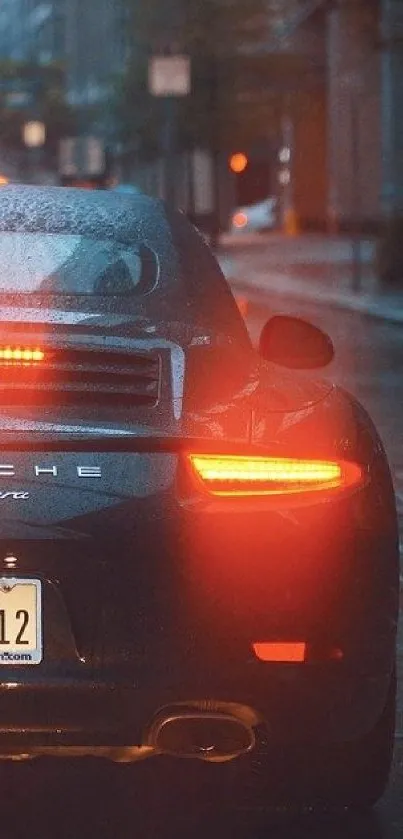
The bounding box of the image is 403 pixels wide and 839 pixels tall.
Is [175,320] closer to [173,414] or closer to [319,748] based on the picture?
[173,414]

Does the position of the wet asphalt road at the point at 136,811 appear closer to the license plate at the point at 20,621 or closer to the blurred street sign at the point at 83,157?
the license plate at the point at 20,621

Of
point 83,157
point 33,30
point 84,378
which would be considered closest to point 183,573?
point 84,378

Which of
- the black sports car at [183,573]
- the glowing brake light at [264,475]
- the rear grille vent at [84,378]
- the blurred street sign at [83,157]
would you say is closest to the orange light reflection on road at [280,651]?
the black sports car at [183,573]

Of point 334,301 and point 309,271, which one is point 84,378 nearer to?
point 334,301

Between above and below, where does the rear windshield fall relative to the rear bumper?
above

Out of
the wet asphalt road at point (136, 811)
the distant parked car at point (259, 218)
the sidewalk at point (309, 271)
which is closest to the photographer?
the wet asphalt road at point (136, 811)

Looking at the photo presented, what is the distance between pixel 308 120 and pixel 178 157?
9.12 m

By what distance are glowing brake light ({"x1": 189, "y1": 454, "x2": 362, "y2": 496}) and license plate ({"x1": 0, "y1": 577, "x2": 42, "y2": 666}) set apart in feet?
1.31

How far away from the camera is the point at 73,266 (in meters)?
5.16

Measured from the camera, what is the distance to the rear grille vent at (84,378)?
4.14 m

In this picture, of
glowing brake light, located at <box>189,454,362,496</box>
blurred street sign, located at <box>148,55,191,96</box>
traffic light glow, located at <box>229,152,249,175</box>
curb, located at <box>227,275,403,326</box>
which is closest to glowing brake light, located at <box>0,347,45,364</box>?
glowing brake light, located at <box>189,454,362,496</box>

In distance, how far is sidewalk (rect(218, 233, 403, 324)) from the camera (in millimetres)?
27948

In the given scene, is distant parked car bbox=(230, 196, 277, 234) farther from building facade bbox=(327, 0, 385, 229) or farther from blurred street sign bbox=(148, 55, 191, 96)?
Result: blurred street sign bbox=(148, 55, 191, 96)

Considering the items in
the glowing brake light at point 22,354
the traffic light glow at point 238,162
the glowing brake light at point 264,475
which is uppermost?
the glowing brake light at point 22,354
